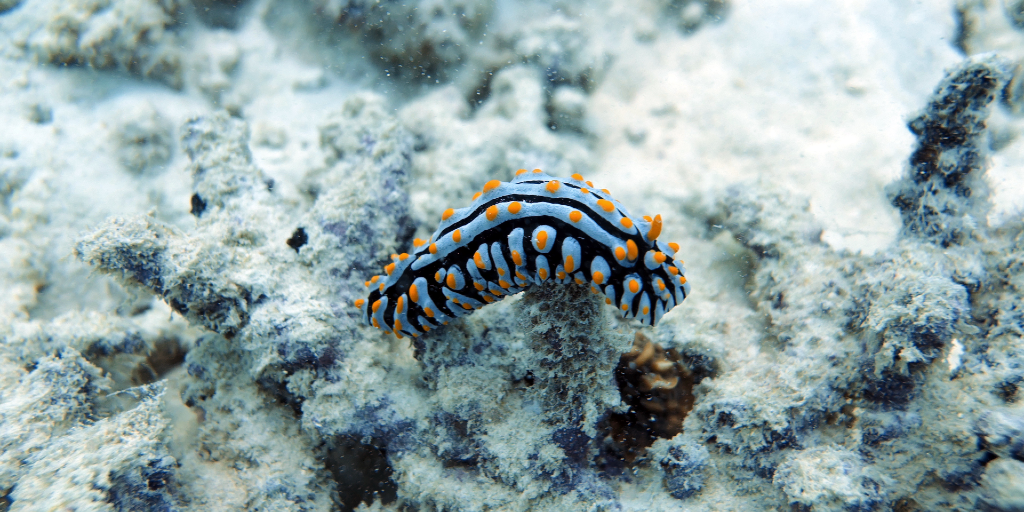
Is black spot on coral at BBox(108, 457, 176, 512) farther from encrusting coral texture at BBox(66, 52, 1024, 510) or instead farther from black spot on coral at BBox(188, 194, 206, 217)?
black spot on coral at BBox(188, 194, 206, 217)

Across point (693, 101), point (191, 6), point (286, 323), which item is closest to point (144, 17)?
point (191, 6)

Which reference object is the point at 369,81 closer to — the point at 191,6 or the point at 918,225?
the point at 191,6

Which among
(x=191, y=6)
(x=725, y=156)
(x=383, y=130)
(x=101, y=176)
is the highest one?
(x=191, y=6)

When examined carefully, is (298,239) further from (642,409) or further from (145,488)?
(642,409)

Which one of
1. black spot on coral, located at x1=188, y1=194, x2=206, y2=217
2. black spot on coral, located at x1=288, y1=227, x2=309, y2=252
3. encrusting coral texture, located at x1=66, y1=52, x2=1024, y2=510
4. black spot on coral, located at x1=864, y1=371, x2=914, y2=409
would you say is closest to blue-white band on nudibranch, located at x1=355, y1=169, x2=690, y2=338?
encrusting coral texture, located at x1=66, y1=52, x2=1024, y2=510

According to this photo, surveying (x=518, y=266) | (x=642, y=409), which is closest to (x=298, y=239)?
(x=518, y=266)

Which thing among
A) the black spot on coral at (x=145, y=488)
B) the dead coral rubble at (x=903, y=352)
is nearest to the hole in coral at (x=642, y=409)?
the dead coral rubble at (x=903, y=352)

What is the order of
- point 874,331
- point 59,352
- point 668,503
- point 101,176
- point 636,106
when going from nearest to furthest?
point 874,331, point 668,503, point 59,352, point 101,176, point 636,106
